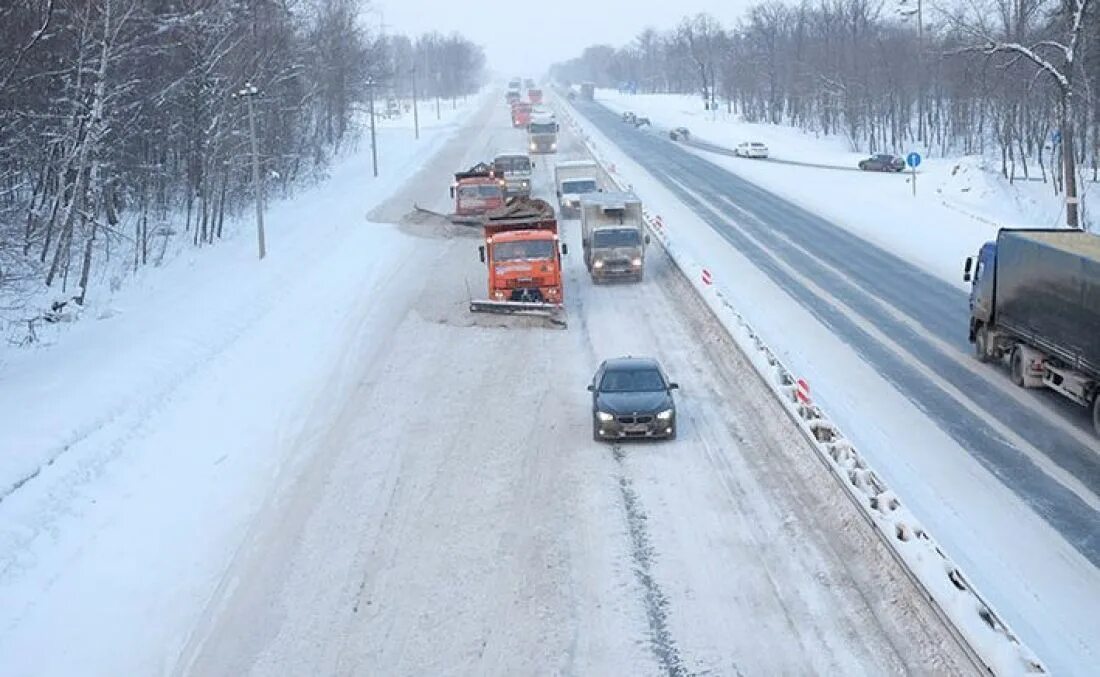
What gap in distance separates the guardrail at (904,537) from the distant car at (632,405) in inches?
92.7

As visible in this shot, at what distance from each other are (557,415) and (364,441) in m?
3.83

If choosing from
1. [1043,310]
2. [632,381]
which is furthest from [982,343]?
[632,381]

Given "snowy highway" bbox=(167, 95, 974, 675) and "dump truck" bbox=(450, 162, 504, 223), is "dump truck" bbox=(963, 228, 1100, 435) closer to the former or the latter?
"snowy highway" bbox=(167, 95, 974, 675)

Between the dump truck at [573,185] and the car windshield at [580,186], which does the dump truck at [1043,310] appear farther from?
the car windshield at [580,186]

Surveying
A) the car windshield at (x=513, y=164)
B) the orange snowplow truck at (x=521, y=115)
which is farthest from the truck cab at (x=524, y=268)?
the orange snowplow truck at (x=521, y=115)

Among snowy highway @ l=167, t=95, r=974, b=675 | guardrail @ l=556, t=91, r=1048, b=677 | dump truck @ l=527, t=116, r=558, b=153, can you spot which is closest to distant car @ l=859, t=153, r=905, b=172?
dump truck @ l=527, t=116, r=558, b=153

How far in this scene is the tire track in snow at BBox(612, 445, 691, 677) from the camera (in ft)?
41.3

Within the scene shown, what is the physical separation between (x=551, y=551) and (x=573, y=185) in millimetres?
37122

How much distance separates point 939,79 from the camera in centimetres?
9300

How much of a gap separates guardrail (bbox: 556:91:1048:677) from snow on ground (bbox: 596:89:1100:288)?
44.6 feet

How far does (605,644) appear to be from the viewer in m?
13.0

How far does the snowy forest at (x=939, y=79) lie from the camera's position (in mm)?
50125

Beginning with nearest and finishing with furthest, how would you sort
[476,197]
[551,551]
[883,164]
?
1. [551,551]
2. [476,197]
3. [883,164]

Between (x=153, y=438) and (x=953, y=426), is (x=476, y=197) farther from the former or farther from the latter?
(x=953, y=426)
